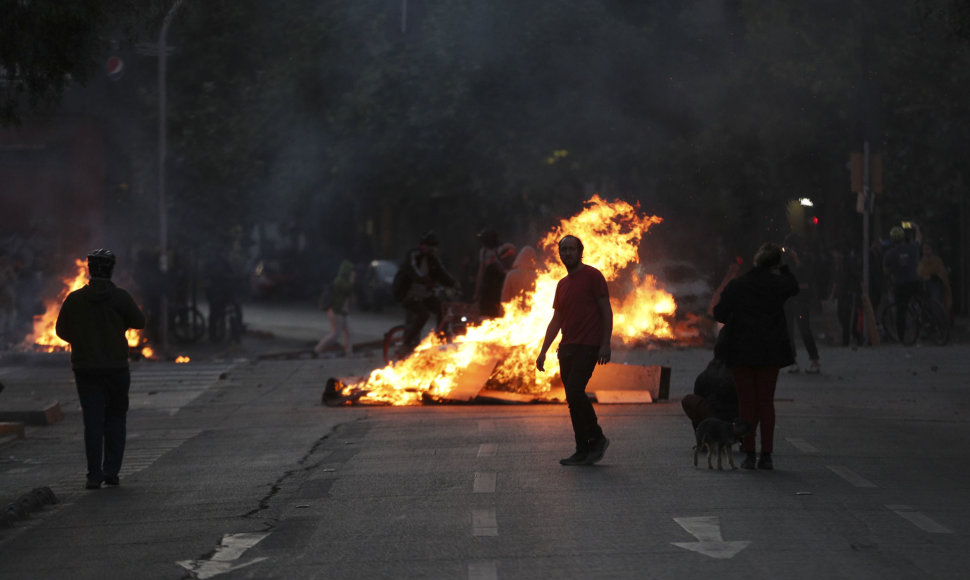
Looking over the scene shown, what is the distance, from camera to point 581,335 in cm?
1159

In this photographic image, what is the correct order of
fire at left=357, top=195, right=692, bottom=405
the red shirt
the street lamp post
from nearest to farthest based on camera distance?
1. the red shirt
2. fire at left=357, top=195, right=692, bottom=405
3. the street lamp post

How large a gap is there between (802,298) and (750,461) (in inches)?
345

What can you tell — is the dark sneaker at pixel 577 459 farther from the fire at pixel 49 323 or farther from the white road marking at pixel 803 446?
the fire at pixel 49 323

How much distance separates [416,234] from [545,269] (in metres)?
35.8

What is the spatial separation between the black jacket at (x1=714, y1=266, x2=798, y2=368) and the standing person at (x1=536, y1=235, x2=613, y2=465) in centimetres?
88

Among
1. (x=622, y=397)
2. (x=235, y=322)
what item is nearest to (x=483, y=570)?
(x=622, y=397)

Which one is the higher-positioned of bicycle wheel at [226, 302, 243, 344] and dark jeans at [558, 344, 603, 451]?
dark jeans at [558, 344, 603, 451]

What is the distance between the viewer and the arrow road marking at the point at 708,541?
7.86m

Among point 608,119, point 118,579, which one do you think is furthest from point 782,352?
point 608,119

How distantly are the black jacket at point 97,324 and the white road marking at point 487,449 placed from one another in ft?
9.22

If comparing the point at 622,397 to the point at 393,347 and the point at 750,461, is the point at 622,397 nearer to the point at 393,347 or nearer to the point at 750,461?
the point at 750,461

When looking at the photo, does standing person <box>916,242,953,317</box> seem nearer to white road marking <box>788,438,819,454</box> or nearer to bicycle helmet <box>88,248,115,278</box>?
white road marking <box>788,438,819,454</box>

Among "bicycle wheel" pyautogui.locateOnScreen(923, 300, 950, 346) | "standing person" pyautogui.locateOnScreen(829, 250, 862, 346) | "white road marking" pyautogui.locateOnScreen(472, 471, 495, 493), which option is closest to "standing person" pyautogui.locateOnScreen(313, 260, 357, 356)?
"standing person" pyautogui.locateOnScreen(829, 250, 862, 346)

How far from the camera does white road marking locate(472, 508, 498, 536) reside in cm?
853
